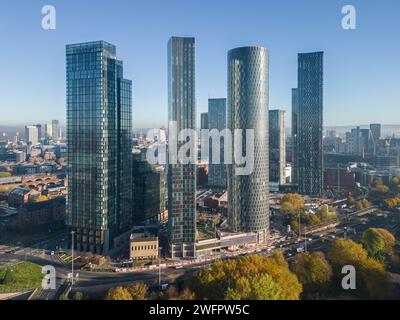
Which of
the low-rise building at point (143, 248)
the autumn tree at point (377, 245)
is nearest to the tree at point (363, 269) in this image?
the autumn tree at point (377, 245)

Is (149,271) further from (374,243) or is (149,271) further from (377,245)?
(377,245)

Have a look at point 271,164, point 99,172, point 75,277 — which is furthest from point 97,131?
point 271,164

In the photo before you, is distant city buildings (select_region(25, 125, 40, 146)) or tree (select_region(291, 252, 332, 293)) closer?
tree (select_region(291, 252, 332, 293))

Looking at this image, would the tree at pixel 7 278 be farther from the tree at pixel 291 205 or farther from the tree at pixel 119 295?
the tree at pixel 291 205

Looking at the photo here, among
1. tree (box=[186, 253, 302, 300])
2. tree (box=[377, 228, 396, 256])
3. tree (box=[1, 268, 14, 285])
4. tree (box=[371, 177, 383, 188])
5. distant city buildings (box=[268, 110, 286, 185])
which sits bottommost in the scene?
tree (box=[1, 268, 14, 285])

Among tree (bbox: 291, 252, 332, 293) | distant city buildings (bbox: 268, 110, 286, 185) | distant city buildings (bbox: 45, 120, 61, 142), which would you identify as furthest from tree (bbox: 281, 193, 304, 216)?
distant city buildings (bbox: 45, 120, 61, 142)

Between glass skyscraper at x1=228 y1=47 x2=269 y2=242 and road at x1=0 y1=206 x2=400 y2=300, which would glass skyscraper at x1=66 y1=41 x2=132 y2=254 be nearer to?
road at x1=0 y1=206 x2=400 y2=300

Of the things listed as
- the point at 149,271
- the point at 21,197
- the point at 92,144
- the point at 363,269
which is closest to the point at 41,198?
the point at 21,197
